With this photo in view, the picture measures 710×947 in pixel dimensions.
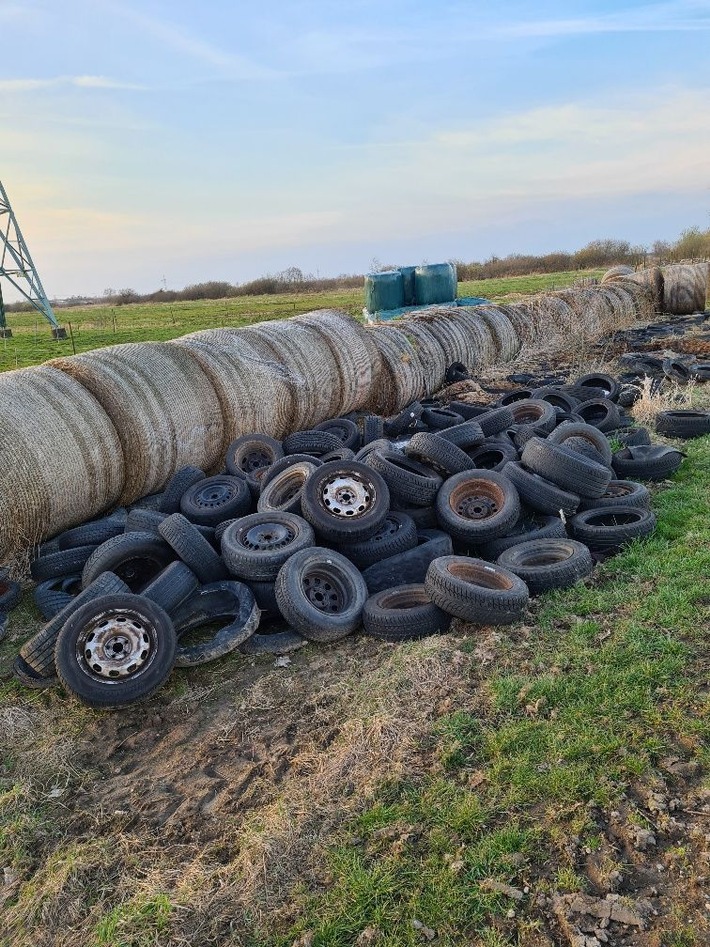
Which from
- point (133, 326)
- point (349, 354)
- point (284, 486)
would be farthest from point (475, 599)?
point (133, 326)

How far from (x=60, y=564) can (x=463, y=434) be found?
4578 millimetres

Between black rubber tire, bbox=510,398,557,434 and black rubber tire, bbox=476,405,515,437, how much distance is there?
13.2 inches

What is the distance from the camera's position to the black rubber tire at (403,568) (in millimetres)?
6242

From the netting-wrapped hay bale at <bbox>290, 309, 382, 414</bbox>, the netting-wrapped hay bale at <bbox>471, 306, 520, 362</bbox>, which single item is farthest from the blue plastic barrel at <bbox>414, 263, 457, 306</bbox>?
the netting-wrapped hay bale at <bbox>290, 309, 382, 414</bbox>

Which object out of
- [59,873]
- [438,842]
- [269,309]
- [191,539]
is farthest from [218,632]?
[269,309]

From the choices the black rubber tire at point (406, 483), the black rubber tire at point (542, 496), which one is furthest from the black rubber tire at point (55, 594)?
the black rubber tire at point (542, 496)

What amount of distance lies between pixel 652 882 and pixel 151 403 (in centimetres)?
732

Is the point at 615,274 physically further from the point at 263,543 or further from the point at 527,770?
the point at 527,770

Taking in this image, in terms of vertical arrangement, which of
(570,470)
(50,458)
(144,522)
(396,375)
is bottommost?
(144,522)

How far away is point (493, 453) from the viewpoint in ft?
27.7

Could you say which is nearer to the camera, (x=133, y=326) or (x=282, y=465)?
(x=282, y=465)

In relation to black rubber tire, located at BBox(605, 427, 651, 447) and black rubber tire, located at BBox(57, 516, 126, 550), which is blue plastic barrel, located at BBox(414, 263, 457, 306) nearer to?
black rubber tire, located at BBox(605, 427, 651, 447)

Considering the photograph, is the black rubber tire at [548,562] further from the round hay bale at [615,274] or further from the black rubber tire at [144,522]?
the round hay bale at [615,274]

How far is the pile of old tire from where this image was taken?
17.1 feet
